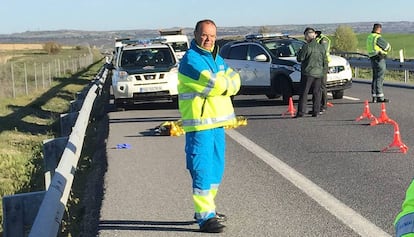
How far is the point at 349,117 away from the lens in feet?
42.1

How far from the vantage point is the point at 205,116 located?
17.7 ft

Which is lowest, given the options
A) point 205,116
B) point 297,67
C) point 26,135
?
point 26,135

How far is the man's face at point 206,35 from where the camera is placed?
5.30 meters

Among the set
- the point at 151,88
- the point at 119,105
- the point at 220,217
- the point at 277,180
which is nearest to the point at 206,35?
the point at 220,217

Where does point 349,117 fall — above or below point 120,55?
below

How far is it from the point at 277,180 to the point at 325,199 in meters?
1.03

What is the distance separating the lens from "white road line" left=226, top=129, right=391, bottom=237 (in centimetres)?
527

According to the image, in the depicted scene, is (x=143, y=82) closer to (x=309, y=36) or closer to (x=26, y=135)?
(x=26, y=135)

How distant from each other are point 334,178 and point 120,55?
10945mm

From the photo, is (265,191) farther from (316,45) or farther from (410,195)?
(316,45)

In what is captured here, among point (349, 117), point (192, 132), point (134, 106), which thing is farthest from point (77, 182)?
point (134, 106)

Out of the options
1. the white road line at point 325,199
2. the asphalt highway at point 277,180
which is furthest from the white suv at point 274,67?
the white road line at point 325,199

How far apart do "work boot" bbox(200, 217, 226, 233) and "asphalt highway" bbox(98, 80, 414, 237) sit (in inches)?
3.6

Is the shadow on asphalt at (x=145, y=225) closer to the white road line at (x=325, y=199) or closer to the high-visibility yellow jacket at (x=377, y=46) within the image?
the white road line at (x=325, y=199)
